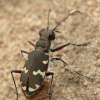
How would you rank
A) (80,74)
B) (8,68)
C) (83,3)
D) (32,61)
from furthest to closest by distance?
1. (83,3)
2. (8,68)
3. (80,74)
4. (32,61)

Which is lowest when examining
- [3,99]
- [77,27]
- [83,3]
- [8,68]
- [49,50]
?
[3,99]

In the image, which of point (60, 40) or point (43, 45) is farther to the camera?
point (60, 40)

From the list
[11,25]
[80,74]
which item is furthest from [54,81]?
[11,25]

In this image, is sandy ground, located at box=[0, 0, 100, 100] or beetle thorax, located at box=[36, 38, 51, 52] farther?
beetle thorax, located at box=[36, 38, 51, 52]

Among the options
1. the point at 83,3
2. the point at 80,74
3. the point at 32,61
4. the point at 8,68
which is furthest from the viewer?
the point at 83,3

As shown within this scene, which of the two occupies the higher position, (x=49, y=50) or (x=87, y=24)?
(x=87, y=24)

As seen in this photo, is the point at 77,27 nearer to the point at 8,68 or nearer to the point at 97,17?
the point at 97,17

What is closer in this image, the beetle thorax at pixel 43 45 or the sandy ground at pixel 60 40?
the sandy ground at pixel 60 40

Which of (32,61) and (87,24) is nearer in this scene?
(32,61)
